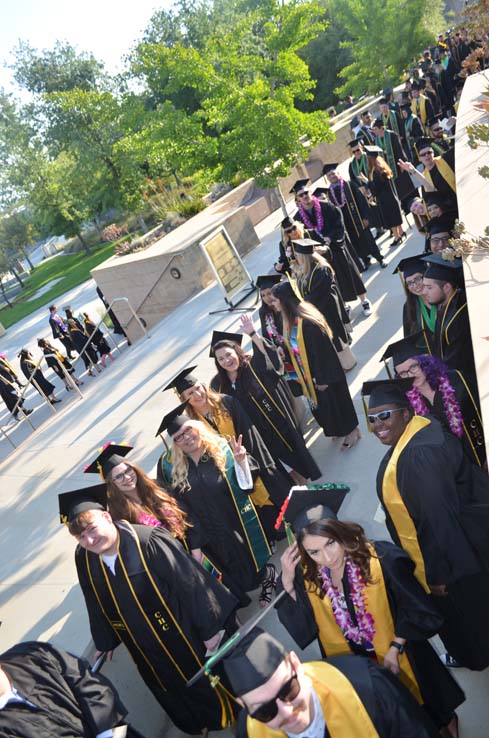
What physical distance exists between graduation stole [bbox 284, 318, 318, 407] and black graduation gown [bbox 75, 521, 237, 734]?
7.67 ft

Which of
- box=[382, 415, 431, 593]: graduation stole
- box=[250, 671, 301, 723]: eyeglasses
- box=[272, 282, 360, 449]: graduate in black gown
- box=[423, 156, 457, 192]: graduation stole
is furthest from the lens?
box=[423, 156, 457, 192]: graduation stole

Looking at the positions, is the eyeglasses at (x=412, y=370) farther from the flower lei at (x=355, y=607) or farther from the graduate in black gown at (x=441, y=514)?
the flower lei at (x=355, y=607)

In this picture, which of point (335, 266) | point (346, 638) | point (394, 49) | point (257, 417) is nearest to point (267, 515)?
point (257, 417)

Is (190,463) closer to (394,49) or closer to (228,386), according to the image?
(228,386)

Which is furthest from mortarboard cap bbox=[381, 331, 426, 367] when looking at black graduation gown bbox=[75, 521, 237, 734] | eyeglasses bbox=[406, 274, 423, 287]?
black graduation gown bbox=[75, 521, 237, 734]

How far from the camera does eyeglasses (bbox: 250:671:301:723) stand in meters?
1.79

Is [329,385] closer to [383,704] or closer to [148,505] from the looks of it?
[148,505]

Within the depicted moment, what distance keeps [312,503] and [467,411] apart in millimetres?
1164

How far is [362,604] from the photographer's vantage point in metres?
2.49

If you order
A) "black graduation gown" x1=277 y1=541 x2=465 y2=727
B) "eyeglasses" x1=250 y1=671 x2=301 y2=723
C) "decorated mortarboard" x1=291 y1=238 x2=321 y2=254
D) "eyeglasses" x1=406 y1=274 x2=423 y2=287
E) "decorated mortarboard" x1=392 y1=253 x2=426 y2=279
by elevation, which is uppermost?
"decorated mortarboard" x1=291 y1=238 x2=321 y2=254

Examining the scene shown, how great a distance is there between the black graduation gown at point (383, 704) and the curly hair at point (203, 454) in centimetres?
189

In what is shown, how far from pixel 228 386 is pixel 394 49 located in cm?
2123

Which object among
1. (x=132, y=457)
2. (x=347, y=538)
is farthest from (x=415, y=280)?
(x=132, y=457)

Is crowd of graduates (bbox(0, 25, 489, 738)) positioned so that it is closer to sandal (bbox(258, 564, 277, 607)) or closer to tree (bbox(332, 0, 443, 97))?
sandal (bbox(258, 564, 277, 607))
